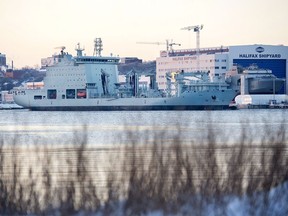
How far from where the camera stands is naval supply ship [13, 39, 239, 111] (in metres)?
69.8

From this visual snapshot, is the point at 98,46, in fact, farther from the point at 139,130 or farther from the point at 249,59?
the point at 139,130

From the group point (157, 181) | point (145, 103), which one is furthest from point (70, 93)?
point (157, 181)

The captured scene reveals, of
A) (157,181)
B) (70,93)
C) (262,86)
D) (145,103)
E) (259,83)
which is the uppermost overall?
(259,83)

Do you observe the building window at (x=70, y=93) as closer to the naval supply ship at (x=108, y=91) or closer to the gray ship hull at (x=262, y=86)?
the naval supply ship at (x=108, y=91)

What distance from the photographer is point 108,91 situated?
77875mm

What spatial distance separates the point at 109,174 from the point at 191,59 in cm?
10011

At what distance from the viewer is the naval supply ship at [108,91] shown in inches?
2749

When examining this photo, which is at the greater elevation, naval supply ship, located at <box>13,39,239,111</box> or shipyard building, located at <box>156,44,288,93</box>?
shipyard building, located at <box>156,44,288,93</box>

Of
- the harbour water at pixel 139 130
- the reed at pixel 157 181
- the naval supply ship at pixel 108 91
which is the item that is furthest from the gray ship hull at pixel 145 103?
the reed at pixel 157 181

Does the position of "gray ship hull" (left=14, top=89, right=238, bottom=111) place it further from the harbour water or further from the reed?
the reed

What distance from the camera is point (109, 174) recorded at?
396 inches

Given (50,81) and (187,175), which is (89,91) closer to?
(50,81)

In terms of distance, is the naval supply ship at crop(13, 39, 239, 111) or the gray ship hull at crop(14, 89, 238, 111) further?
the naval supply ship at crop(13, 39, 239, 111)

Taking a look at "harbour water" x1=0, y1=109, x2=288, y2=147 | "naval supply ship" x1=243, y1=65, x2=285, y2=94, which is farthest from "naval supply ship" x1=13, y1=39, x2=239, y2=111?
"harbour water" x1=0, y1=109, x2=288, y2=147
